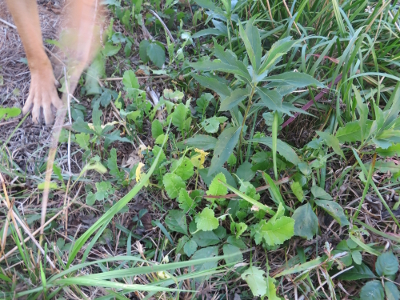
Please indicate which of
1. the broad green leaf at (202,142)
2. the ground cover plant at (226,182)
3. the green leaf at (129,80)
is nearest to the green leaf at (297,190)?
the ground cover plant at (226,182)

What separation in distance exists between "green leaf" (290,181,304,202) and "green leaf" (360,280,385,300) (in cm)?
41

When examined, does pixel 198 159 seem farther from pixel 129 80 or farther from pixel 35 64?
pixel 35 64

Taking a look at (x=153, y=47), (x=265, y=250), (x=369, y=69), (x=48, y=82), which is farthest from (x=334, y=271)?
(x=48, y=82)

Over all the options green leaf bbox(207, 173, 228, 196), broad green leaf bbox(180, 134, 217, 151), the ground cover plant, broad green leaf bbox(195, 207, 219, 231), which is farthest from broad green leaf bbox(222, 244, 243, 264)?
broad green leaf bbox(180, 134, 217, 151)

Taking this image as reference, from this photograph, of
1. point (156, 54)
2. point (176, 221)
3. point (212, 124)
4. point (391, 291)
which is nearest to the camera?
point (391, 291)

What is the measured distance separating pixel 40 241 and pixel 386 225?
60.1 inches

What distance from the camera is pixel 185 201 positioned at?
1.32 metres

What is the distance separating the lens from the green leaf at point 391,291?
1132 millimetres

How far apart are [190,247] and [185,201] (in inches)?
7.7

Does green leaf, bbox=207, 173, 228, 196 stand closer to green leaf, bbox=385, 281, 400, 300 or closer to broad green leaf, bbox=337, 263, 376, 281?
broad green leaf, bbox=337, 263, 376, 281

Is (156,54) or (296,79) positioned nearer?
(296,79)

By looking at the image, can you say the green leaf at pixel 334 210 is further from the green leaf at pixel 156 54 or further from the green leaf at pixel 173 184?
the green leaf at pixel 156 54

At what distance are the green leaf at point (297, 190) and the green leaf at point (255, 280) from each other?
1.20 ft

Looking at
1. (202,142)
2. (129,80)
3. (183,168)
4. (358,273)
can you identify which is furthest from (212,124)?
(358,273)
